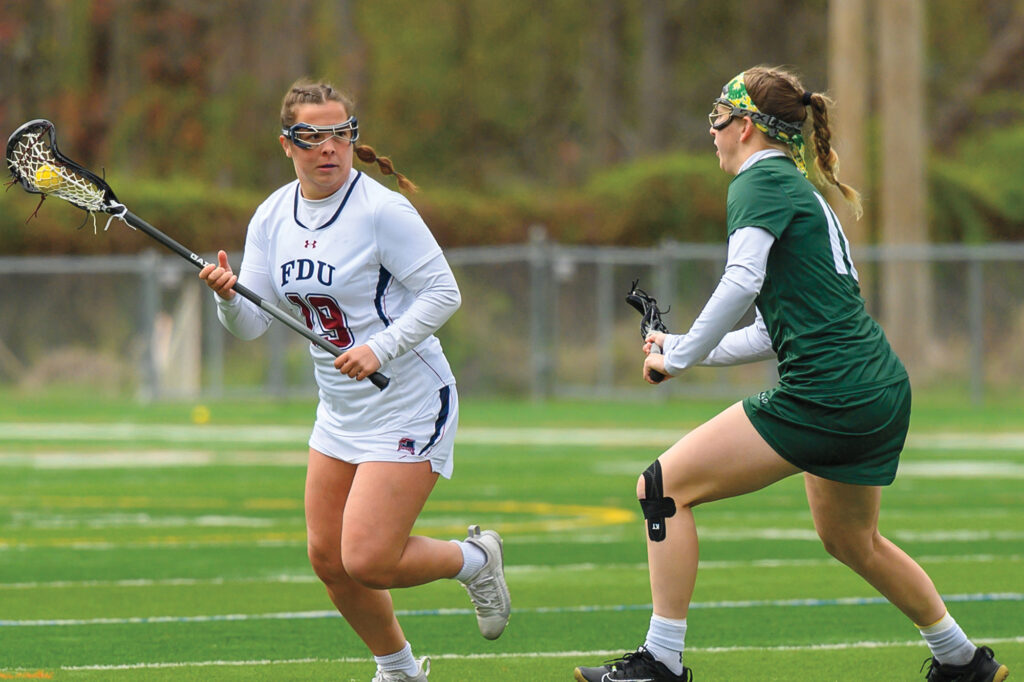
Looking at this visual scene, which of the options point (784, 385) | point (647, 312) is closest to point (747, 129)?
point (647, 312)

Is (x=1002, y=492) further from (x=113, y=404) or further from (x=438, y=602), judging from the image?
(x=113, y=404)

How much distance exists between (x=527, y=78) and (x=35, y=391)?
762 inches

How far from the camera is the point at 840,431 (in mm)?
5816

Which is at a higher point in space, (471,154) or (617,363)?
(471,154)

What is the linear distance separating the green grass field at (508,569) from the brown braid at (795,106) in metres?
2.04

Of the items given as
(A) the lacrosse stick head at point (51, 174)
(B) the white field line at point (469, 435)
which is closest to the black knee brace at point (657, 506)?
(A) the lacrosse stick head at point (51, 174)

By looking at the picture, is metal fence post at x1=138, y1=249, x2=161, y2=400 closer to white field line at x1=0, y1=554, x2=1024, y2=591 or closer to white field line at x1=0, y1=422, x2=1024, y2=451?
white field line at x1=0, y1=422, x2=1024, y2=451

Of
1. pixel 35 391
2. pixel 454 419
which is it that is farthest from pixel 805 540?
pixel 35 391

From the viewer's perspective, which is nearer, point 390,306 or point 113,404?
point 390,306

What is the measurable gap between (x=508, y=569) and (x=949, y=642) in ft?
13.0

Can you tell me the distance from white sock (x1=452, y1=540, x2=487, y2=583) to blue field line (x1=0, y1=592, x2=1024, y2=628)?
168 cm

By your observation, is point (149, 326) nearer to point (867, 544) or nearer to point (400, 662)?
point (400, 662)

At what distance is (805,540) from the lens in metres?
11.2

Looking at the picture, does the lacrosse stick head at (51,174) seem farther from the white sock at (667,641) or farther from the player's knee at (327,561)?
the white sock at (667,641)
